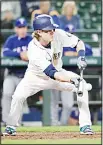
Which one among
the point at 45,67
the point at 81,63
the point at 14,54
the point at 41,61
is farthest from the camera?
the point at 14,54

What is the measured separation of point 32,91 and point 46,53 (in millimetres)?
604

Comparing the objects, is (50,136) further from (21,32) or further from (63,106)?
(21,32)

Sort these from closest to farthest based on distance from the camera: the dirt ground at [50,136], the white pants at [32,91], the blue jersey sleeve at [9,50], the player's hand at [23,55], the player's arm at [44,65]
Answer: the player's arm at [44,65] → the dirt ground at [50,136] → the white pants at [32,91] → the player's hand at [23,55] → the blue jersey sleeve at [9,50]

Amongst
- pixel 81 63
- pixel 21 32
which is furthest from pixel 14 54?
pixel 81 63

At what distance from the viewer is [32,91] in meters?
7.07

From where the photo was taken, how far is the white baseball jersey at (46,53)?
6.62 meters

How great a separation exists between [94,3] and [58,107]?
422 cm

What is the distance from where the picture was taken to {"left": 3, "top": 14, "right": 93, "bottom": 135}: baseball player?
22.0 feet

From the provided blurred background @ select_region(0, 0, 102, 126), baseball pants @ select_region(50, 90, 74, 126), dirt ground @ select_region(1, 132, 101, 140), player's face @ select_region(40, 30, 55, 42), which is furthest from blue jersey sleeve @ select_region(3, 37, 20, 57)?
player's face @ select_region(40, 30, 55, 42)

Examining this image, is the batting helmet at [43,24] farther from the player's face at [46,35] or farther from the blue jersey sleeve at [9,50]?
the blue jersey sleeve at [9,50]

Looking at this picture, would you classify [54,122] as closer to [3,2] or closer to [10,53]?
[10,53]

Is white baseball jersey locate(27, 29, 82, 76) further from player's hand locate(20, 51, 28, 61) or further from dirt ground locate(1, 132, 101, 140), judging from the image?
player's hand locate(20, 51, 28, 61)

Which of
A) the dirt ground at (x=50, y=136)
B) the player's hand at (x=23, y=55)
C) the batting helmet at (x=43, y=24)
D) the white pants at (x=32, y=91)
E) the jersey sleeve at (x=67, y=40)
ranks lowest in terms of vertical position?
the dirt ground at (x=50, y=136)

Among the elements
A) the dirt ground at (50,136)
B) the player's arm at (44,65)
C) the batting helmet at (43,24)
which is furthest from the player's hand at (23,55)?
the batting helmet at (43,24)
